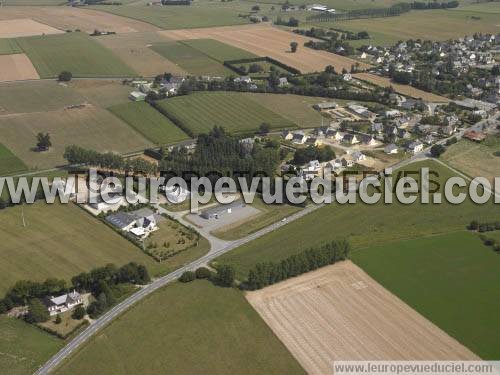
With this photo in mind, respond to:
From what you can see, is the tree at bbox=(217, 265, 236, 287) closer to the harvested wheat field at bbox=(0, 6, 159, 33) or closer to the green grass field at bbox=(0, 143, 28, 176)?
the green grass field at bbox=(0, 143, 28, 176)

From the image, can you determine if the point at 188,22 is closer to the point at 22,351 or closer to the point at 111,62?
the point at 111,62

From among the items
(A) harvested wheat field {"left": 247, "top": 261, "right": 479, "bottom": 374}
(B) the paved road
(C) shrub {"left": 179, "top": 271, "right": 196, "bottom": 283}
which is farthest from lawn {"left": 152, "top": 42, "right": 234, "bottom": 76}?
(A) harvested wheat field {"left": 247, "top": 261, "right": 479, "bottom": 374}

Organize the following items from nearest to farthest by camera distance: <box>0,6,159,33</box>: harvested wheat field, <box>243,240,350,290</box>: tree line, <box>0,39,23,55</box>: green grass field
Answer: <box>243,240,350,290</box>: tree line → <box>0,39,23,55</box>: green grass field → <box>0,6,159,33</box>: harvested wheat field

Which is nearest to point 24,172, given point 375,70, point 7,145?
point 7,145

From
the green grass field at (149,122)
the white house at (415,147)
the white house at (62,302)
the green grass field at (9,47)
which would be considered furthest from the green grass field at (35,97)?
the white house at (62,302)

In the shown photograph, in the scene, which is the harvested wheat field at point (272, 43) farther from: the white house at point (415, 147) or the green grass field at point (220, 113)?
the white house at point (415, 147)

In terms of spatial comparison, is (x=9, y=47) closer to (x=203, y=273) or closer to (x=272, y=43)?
(x=272, y=43)
